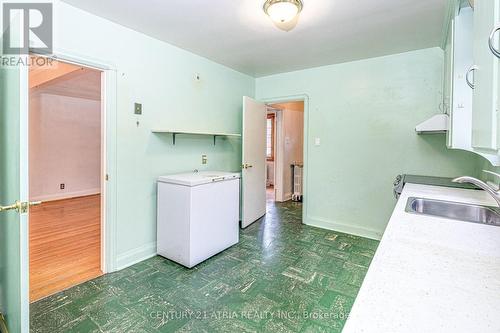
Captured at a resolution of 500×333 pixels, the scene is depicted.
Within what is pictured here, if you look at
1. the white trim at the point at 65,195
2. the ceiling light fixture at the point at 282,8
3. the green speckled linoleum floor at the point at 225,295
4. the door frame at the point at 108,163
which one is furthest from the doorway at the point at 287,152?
the white trim at the point at 65,195

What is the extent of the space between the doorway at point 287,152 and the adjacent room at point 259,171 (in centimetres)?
123

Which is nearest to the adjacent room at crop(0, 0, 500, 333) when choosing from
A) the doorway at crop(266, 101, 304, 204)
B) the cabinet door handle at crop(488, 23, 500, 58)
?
the cabinet door handle at crop(488, 23, 500, 58)

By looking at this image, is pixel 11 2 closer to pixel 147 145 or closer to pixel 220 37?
pixel 147 145

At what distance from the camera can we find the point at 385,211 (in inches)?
127

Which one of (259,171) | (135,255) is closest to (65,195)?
(135,255)

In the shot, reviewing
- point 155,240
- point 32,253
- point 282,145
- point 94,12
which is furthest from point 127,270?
point 282,145

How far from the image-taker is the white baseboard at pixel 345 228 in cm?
330

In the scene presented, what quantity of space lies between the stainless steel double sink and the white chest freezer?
1.78m

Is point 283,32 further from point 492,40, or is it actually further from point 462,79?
point 492,40

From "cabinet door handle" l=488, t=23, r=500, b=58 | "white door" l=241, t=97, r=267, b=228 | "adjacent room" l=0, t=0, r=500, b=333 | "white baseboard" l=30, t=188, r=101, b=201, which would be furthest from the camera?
"white baseboard" l=30, t=188, r=101, b=201

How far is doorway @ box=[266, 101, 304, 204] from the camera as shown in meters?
5.40

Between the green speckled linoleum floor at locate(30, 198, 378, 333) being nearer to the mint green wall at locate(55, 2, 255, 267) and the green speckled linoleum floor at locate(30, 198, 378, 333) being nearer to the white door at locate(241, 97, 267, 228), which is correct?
the mint green wall at locate(55, 2, 255, 267)

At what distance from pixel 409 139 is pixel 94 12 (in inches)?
141

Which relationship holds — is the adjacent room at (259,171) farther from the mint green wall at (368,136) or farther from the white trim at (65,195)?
the white trim at (65,195)
